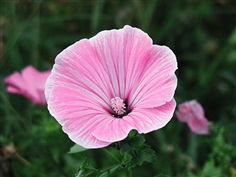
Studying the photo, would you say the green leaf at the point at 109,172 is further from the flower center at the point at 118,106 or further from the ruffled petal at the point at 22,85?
the ruffled petal at the point at 22,85

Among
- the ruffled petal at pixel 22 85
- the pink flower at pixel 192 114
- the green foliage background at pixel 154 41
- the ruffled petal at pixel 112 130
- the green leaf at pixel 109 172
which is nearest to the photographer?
the ruffled petal at pixel 112 130

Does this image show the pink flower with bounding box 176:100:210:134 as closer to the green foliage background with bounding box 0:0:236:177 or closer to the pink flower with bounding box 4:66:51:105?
the green foliage background with bounding box 0:0:236:177

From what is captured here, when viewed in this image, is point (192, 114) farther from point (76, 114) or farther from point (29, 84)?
point (29, 84)

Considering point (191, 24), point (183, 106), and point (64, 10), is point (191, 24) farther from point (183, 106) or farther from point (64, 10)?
point (183, 106)

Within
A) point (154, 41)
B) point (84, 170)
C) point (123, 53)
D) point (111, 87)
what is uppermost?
point (123, 53)

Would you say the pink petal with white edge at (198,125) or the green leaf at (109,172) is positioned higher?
the green leaf at (109,172)

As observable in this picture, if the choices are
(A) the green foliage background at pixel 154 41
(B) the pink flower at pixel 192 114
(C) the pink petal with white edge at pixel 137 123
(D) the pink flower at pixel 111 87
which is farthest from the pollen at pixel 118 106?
(A) the green foliage background at pixel 154 41

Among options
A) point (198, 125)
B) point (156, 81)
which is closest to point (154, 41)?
point (198, 125)
